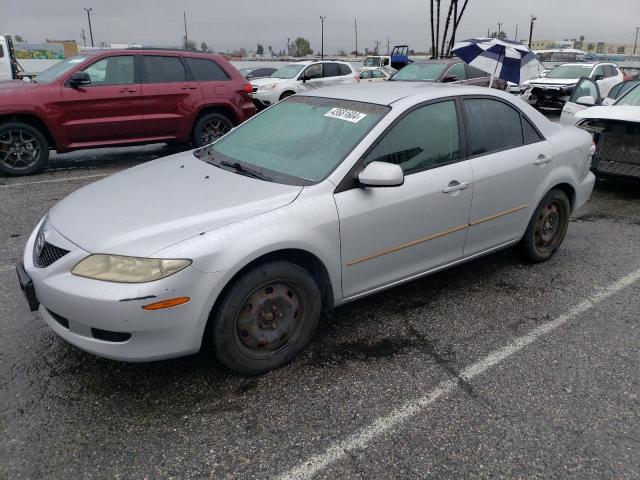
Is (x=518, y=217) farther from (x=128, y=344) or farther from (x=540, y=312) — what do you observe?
(x=128, y=344)

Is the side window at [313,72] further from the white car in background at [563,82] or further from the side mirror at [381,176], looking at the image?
the side mirror at [381,176]

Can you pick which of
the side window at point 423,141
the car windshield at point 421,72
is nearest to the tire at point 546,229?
the side window at point 423,141

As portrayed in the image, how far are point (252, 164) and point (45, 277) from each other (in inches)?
54.8

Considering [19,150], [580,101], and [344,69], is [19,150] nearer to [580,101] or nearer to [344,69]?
[580,101]

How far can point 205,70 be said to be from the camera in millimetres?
8617

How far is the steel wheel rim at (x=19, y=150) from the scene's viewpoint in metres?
7.21

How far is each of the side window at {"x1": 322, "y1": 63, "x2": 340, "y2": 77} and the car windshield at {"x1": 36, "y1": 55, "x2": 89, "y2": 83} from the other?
9804 millimetres

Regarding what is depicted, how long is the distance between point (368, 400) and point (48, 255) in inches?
72.5

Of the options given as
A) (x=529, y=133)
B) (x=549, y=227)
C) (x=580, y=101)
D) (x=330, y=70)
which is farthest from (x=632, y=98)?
(x=330, y=70)

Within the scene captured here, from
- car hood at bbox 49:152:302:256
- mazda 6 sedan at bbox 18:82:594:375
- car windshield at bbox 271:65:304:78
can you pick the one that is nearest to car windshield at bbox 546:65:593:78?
car windshield at bbox 271:65:304:78

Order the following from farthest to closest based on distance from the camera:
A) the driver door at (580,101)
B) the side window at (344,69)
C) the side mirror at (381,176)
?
the side window at (344,69)
the driver door at (580,101)
the side mirror at (381,176)

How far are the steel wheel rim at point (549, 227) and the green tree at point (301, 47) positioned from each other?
117m

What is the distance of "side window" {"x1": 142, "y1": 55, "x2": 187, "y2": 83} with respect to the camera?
26.5ft

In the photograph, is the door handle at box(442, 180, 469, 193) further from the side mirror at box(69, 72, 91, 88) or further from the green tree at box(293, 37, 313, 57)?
the green tree at box(293, 37, 313, 57)
